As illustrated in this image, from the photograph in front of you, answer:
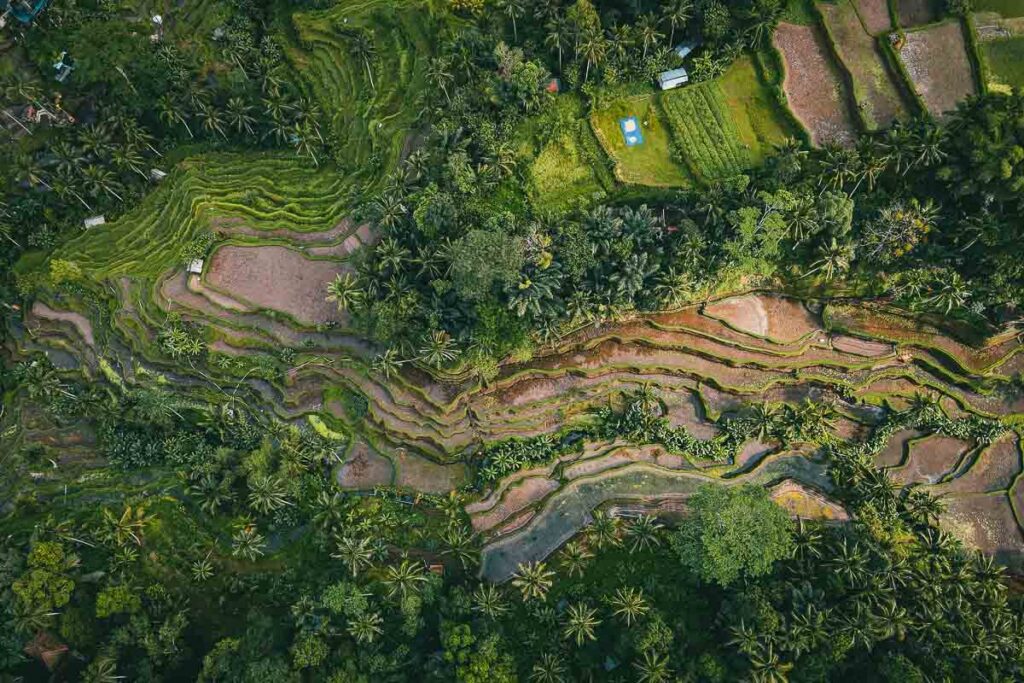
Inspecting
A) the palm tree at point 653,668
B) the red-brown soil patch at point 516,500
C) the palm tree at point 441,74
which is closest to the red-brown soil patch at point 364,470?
the red-brown soil patch at point 516,500

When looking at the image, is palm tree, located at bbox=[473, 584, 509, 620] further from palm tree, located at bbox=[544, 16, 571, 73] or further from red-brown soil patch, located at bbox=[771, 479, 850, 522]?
→ palm tree, located at bbox=[544, 16, 571, 73]

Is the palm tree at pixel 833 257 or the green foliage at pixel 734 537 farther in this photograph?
the palm tree at pixel 833 257

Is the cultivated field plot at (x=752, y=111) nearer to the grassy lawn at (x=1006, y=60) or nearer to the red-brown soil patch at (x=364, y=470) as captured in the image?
the grassy lawn at (x=1006, y=60)

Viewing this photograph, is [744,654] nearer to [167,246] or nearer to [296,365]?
[296,365]

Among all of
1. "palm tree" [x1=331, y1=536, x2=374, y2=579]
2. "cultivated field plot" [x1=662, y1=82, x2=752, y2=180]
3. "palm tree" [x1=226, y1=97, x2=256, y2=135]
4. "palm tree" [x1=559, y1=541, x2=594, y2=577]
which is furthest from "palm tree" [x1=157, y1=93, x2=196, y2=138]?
"palm tree" [x1=559, y1=541, x2=594, y2=577]

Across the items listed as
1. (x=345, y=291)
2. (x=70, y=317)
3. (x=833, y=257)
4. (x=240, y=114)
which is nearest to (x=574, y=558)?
(x=345, y=291)

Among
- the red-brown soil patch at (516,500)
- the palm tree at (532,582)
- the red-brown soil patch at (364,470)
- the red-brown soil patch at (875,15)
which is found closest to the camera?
the palm tree at (532,582)

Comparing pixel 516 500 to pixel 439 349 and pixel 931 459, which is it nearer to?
pixel 439 349
